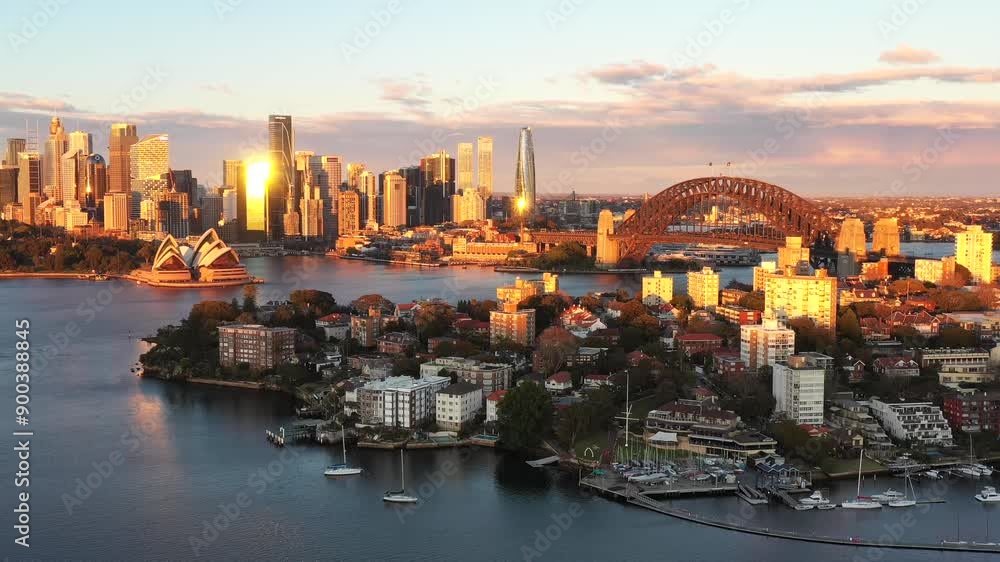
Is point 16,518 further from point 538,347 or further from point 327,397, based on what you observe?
point 538,347

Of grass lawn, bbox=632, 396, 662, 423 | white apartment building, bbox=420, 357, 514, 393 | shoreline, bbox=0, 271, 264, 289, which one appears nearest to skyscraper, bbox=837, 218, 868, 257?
shoreline, bbox=0, 271, 264, 289

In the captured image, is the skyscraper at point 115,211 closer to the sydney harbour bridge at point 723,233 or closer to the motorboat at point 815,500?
the sydney harbour bridge at point 723,233

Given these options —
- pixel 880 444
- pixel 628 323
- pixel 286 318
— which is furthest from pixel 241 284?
pixel 880 444

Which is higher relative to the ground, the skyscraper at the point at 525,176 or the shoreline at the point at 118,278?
the skyscraper at the point at 525,176

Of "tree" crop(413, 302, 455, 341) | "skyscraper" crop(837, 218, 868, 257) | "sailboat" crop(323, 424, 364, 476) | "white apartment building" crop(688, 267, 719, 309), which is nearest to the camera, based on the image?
"sailboat" crop(323, 424, 364, 476)

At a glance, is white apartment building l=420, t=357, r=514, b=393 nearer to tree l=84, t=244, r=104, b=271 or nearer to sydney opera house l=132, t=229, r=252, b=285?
sydney opera house l=132, t=229, r=252, b=285

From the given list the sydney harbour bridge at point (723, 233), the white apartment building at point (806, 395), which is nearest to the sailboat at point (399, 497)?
the white apartment building at point (806, 395)
